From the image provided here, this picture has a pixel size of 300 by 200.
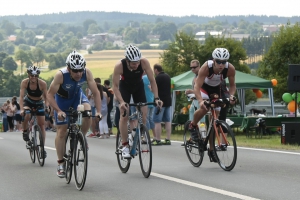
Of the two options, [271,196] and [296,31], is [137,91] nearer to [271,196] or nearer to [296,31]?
[271,196]

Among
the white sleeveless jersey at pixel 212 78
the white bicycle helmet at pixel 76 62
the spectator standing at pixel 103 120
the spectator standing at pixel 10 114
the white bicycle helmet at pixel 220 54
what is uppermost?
the white bicycle helmet at pixel 220 54

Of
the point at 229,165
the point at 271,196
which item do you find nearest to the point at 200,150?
the point at 229,165

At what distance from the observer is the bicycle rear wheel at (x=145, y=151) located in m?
10.7

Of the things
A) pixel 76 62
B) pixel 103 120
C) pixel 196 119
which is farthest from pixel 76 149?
pixel 103 120

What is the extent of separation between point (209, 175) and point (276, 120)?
15264 millimetres

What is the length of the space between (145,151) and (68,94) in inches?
51.7

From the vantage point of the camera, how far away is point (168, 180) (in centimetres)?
1052

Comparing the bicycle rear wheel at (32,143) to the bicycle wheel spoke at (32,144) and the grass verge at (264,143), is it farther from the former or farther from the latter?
the grass verge at (264,143)

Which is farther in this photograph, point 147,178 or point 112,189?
point 147,178

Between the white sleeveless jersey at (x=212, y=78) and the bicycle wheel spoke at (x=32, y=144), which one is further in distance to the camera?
the bicycle wheel spoke at (x=32, y=144)

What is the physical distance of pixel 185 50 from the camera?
2795 inches

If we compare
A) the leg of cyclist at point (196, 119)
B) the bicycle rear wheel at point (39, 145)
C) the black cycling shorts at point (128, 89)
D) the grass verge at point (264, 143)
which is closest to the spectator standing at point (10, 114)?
the grass verge at point (264, 143)

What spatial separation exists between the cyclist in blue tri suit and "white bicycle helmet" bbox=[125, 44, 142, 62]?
2.34 ft

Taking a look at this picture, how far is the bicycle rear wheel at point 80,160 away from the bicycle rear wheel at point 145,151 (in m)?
1.14
